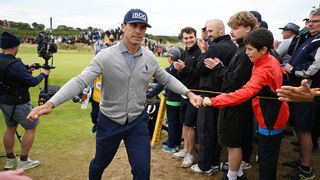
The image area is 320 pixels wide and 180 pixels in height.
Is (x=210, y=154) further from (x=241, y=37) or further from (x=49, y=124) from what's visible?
(x=49, y=124)

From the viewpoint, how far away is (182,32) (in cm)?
605

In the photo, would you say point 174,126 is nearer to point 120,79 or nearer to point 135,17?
point 120,79

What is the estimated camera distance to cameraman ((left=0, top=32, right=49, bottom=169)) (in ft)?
17.8

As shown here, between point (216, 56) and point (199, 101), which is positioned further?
point (216, 56)

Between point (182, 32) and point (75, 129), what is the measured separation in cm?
372

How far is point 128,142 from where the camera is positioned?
4234mm

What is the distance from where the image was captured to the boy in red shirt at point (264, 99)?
13.2 feet

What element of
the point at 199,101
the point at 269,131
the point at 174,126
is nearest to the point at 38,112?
the point at 199,101

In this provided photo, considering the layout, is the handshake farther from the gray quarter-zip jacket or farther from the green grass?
the green grass

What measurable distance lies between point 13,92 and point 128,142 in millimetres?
2435

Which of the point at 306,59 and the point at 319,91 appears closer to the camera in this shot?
the point at 319,91

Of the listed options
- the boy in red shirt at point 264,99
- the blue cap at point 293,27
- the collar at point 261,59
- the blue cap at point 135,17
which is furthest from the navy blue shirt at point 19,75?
the blue cap at point 293,27

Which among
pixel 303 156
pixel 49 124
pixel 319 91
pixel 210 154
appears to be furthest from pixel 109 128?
pixel 49 124

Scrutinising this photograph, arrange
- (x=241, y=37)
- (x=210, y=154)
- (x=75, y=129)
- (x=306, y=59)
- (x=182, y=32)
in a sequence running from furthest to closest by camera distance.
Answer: (x=75, y=129) → (x=182, y=32) → (x=210, y=154) → (x=306, y=59) → (x=241, y=37)
